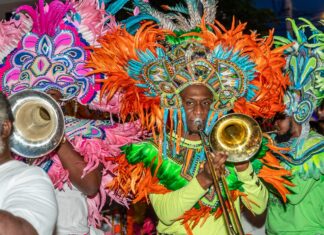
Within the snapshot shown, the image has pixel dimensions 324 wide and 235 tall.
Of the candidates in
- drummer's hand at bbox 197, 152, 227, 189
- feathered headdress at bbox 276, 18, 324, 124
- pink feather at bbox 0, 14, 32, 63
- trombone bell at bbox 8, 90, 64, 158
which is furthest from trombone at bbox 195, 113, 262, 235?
pink feather at bbox 0, 14, 32, 63

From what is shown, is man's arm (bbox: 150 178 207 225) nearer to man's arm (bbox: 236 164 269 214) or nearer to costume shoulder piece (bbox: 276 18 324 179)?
man's arm (bbox: 236 164 269 214)

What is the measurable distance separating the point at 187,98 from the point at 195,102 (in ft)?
0.23

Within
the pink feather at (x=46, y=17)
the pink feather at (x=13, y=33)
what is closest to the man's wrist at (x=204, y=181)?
the pink feather at (x=46, y=17)

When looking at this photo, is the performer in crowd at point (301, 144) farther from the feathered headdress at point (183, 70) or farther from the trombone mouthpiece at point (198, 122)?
the trombone mouthpiece at point (198, 122)

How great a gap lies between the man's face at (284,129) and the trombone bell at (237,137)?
3.20 ft

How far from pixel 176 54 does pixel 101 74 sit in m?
0.62

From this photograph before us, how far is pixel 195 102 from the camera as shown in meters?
4.04

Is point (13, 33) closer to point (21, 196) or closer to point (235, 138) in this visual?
point (235, 138)

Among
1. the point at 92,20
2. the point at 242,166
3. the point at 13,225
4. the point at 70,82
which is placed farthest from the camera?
the point at 92,20

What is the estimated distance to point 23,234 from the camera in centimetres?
232

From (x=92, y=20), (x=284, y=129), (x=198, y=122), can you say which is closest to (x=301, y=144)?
(x=284, y=129)

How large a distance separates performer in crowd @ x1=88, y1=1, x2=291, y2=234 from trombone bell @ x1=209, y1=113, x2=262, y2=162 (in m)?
0.09

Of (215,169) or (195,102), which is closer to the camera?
(215,169)

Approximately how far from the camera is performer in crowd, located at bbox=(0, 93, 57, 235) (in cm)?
233
